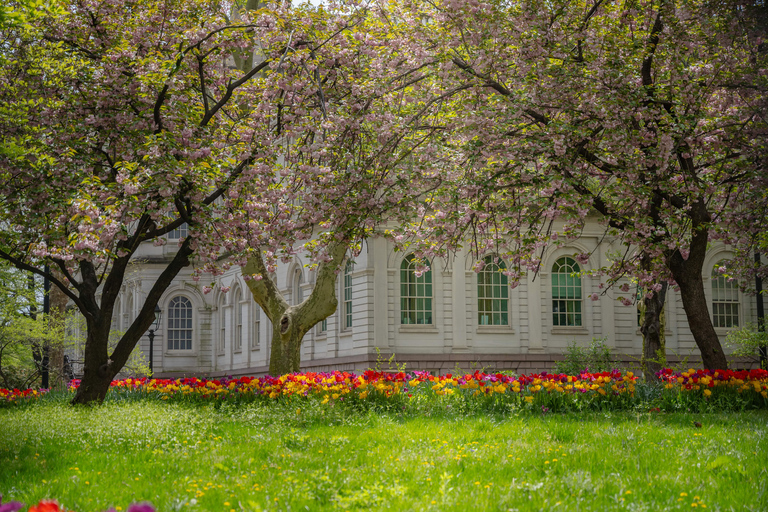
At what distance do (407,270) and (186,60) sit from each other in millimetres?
17062

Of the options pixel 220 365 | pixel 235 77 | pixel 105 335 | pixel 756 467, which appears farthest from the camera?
pixel 220 365

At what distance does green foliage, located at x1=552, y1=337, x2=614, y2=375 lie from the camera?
1040 inches

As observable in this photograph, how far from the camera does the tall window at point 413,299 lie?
28953 millimetres

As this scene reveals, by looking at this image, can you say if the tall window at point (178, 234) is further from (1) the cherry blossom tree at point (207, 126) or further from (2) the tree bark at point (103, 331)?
(1) the cherry blossom tree at point (207, 126)

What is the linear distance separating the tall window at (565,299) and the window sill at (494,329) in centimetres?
199

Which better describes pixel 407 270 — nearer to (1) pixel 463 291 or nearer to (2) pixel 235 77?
(1) pixel 463 291

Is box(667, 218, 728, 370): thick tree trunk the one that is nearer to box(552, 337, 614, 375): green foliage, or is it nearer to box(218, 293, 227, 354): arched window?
box(552, 337, 614, 375): green foliage

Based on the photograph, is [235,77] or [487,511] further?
[235,77]

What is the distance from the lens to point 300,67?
39.9 feet

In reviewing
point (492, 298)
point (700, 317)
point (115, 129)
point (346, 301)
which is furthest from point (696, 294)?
point (346, 301)

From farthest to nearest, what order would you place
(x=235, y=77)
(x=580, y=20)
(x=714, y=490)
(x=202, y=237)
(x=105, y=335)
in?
(x=235, y=77), (x=105, y=335), (x=580, y=20), (x=202, y=237), (x=714, y=490)

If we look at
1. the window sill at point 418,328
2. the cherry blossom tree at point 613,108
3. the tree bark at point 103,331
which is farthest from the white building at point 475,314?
the cherry blossom tree at point 613,108

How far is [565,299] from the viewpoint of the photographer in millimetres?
30281

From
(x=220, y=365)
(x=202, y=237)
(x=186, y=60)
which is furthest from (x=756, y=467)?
(x=220, y=365)
